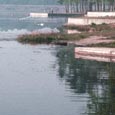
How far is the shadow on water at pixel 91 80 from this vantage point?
30.4m

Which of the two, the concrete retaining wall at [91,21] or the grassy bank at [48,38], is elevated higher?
the grassy bank at [48,38]

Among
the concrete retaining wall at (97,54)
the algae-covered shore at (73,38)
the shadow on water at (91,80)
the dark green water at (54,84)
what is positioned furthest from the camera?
the algae-covered shore at (73,38)

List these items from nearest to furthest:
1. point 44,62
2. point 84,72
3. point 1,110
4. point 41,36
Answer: point 1,110, point 84,72, point 44,62, point 41,36

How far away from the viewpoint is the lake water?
3312 centimetres

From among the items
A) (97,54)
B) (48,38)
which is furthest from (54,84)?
(48,38)

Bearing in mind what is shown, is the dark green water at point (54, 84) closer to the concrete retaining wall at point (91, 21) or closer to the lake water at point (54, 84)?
the lake water at point (54, 84)

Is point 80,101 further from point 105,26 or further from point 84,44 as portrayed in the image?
point 105,26

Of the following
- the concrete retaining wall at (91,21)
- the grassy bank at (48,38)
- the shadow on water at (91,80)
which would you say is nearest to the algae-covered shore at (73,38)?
the grassy bank at (48,38)

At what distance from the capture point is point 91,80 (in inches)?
1703

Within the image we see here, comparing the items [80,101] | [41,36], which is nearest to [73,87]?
[80,101]

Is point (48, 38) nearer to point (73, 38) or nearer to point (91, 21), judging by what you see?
point (73, 38)

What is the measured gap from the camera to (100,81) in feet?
139

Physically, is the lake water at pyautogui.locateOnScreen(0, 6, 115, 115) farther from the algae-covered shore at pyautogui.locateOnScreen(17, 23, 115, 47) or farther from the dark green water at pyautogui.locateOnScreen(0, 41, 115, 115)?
the algae-covered shore at pyautogui.locateOnScreen(17, 23, 115, 47)

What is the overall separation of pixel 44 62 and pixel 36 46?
46.1 feet
